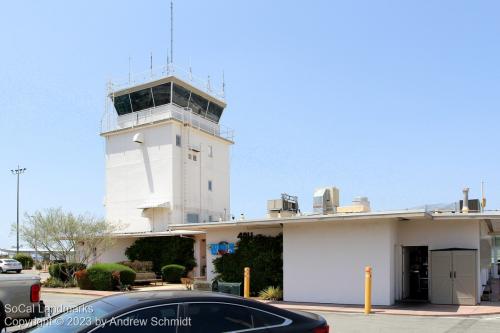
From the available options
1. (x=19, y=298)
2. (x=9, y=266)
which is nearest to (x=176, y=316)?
(x=19, y=298)

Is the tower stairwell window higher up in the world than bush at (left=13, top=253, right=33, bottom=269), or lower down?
higher up

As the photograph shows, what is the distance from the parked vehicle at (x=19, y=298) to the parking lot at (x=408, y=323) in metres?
6.64

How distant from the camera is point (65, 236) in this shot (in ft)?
94.7

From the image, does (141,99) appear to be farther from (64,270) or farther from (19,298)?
(19,298)

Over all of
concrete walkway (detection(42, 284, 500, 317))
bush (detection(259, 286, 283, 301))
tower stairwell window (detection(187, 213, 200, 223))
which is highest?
tower stairwell window (detection(187, 213, 200, 223))

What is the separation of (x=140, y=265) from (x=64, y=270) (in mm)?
4491

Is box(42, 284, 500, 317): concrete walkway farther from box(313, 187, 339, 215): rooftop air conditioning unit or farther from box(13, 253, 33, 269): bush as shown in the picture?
box(13, 253, 33, 269): bush

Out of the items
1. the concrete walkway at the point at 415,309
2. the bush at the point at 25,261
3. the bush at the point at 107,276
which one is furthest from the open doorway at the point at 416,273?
the bush at the point at 25,261

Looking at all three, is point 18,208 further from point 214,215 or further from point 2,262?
point 214,215

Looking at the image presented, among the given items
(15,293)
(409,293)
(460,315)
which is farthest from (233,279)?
(15,293)

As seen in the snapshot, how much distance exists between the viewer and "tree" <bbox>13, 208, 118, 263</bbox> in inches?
1136

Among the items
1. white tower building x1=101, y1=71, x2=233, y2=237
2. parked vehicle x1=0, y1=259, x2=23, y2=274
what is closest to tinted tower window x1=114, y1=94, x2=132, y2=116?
white tower building x1=101, y1=71, x2=233, y2=237

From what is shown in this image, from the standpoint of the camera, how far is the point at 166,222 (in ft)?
115

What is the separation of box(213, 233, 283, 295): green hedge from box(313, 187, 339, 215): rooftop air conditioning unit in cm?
226
